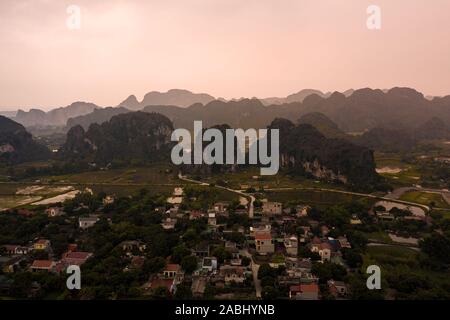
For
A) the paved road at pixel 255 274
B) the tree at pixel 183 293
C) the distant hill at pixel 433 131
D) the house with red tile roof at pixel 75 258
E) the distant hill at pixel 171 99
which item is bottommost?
the paved road at pixel 255 274

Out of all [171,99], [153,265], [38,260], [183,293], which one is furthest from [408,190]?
[171,99]

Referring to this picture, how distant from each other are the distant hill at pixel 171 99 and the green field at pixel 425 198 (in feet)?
445

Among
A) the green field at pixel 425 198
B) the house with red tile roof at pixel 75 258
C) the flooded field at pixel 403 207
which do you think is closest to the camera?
the house with red tile roof at pixel 75 258

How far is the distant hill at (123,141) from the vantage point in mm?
43781

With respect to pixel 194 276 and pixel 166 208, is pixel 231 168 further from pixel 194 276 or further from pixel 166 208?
→ pixel 194 276

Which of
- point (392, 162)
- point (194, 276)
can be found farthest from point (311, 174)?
point (194, 276)

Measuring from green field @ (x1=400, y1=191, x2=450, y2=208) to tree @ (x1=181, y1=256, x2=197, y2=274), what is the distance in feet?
56.3

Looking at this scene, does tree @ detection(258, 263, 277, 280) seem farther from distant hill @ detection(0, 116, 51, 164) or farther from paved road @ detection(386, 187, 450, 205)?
distant hill @ detection(0, 116, 51, 164)

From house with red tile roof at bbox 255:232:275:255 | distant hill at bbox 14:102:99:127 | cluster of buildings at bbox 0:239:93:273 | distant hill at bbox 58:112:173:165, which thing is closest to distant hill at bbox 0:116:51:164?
distant hill at bbox 58:112:173:165

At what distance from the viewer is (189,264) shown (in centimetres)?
1351

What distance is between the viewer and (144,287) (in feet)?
40.5

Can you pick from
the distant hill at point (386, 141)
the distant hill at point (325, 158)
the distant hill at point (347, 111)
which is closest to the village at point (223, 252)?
the distant hill at point (325, 158)

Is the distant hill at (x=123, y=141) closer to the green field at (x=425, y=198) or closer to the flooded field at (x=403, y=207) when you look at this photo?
the flooded field at (x=403, y=207)

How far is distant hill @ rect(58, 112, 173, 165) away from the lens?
43.8 metres
